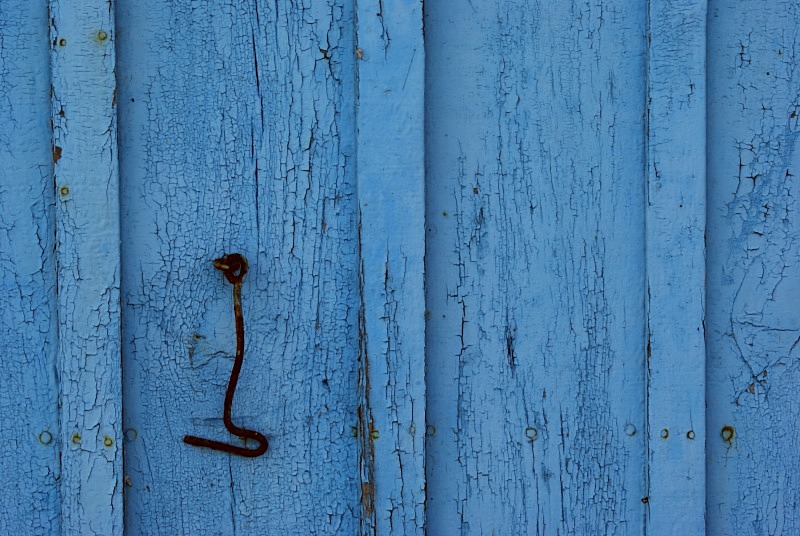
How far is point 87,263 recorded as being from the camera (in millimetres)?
1163

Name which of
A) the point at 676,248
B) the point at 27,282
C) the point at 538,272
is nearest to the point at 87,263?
the point at 27,282

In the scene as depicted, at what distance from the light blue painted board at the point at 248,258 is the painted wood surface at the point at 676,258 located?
490 mm

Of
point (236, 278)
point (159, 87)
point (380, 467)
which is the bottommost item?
point (380, 467)

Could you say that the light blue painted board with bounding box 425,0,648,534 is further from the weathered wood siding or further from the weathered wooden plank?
the weathered wooden plank

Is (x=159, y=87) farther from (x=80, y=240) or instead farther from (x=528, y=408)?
(x=528, y=408)

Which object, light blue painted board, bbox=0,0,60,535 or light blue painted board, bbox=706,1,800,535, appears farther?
light blue painted board, bbox=706,1,800,535

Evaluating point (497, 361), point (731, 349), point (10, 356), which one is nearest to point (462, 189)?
point (497, 361)

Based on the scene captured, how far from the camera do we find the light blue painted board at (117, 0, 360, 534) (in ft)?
3.99

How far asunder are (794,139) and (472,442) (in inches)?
29.5

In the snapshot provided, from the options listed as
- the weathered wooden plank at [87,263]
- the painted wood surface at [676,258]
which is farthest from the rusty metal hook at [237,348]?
the painted wood surface at [676,258]

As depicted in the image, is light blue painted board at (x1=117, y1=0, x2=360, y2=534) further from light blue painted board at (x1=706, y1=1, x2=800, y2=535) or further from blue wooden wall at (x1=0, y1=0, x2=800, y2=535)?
light blue painted board at (x1=706, y1=1, x2=800, y2=535)

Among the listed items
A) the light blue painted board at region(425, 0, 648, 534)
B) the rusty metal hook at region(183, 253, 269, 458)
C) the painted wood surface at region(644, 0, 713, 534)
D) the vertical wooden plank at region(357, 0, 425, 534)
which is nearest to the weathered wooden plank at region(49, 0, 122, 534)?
the rusty metal hook at region(183, 253, 269, 458)

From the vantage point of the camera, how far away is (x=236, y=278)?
118 cm

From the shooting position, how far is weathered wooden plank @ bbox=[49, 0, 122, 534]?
45.6 inches
